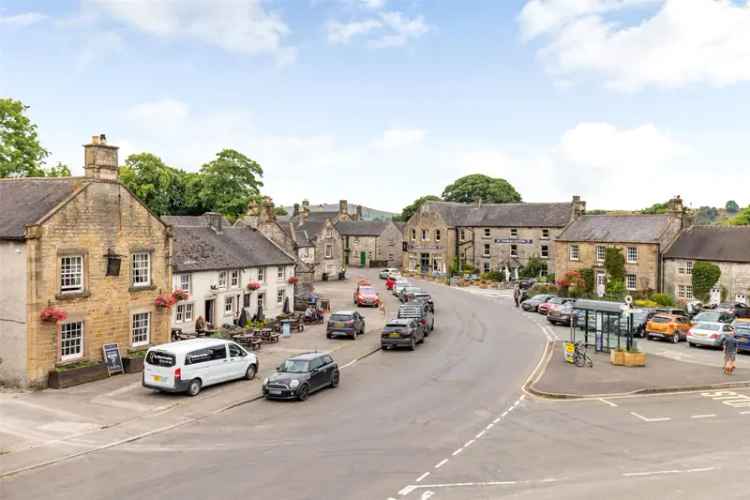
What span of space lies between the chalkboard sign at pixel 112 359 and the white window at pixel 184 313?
8300 millimetres

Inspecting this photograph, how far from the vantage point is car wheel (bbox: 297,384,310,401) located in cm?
2269

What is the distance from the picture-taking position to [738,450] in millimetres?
17141

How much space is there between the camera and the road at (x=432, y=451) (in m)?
14.1

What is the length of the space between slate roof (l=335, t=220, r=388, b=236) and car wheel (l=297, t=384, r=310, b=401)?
7247 centimetres

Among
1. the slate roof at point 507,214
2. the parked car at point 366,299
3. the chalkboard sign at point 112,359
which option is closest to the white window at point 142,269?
the chalkboard sign at point 112,359

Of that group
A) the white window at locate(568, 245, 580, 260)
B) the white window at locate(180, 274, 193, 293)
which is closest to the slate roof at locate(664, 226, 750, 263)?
the white window at locate(568, 245, 580, 260)

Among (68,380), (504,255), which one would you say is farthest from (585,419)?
(504,255)

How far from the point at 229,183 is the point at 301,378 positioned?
64.4m

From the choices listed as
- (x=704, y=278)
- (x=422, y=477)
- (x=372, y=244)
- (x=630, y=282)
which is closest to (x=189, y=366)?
(x=422, y=477)

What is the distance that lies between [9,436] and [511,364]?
67.8 feet

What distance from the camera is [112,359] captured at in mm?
27297

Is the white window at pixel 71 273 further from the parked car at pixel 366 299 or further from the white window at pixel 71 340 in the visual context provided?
the parked car at pixel 366 299

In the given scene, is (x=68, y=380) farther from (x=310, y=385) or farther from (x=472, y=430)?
(x=472, y=430)

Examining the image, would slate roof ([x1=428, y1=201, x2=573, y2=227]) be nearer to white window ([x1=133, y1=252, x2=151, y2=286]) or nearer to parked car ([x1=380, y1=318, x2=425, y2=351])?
parked car ([x1=380, y1=318, x2=425, y2=351])
